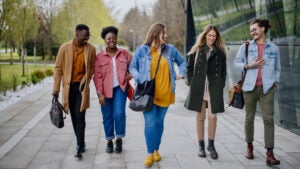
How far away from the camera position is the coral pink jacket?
5250 millimetres

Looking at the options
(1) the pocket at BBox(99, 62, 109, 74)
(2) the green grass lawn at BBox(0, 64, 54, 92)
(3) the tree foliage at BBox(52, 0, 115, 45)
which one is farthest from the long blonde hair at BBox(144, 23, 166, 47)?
(3) the tree foliage at BBox(52, 0, 115, 45)

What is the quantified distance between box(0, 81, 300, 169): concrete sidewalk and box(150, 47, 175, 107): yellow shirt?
84cm

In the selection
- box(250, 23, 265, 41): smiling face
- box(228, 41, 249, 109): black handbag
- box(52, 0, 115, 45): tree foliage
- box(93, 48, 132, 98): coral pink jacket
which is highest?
box(52, 0, 115, 45): tree foliage

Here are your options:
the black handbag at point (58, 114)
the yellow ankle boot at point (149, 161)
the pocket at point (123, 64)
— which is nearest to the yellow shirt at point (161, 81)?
the pocket at point (123, 64)

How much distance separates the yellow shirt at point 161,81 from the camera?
190 inches

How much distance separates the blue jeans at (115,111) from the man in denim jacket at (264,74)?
163cm

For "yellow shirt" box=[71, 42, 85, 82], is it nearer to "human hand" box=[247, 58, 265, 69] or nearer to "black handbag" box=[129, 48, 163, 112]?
"black handbag" box=[129, 48, 163, 112]

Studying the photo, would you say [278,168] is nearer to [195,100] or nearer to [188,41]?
[195,100]

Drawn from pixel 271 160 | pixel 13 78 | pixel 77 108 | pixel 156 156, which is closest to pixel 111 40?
pixel 77 108

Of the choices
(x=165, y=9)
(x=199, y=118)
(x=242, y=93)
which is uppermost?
(x=165, y=9)

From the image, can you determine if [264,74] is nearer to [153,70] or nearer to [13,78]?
[153,70]

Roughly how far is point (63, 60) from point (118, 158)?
4.89 ft

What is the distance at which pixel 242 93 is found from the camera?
5242mm

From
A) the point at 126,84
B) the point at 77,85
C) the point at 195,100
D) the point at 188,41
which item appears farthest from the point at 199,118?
the point at 188,41
